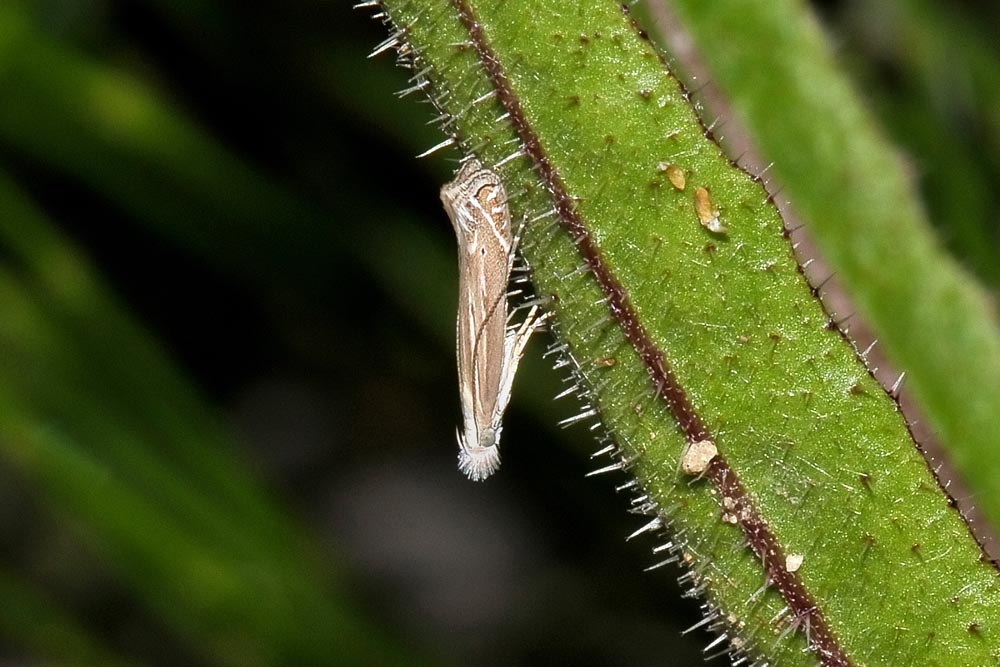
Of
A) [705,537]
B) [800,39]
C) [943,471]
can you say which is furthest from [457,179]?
[943,471]

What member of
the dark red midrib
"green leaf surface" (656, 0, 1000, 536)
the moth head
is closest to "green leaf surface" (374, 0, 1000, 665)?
the dark red midrib

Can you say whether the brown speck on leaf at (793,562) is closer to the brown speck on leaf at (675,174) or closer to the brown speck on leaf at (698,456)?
the brown speck on leaf at (698,456)

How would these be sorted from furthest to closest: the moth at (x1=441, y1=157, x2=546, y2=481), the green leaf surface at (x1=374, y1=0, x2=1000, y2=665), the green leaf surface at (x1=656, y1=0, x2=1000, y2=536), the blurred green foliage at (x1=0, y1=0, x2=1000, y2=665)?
the blurred green foliage at (x1=0, y1=0, x2=1000, y2=665) < the green leaf surface at (x1=656, y1=0, x2=1000, y2=536) < the moth at (x1=441, y1=157, x2=546, y2=481) < the green leaf surface at (x1=374, y1=0, x2=1000, y2=665)

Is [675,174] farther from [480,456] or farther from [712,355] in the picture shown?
[480,456]

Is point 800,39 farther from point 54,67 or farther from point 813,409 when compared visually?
point 54,67

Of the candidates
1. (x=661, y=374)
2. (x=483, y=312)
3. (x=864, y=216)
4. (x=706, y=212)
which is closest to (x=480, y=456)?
(x=483, y=312)

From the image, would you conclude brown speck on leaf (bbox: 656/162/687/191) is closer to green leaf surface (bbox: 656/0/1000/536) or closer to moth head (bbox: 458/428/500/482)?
green leaf surface (bbox: 656/0/1000/536)
